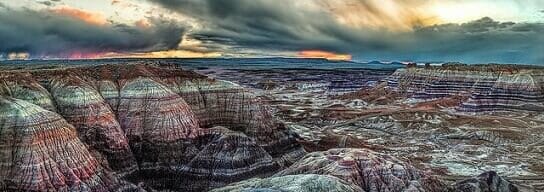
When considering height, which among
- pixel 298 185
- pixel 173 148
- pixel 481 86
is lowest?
pixel 173 148

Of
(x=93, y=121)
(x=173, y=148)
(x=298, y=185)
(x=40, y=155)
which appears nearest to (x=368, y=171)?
(x=298, y=185)

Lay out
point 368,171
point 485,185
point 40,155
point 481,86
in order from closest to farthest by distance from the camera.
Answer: point 40,155 → point 368,171 → point 485,185 → point 481,86

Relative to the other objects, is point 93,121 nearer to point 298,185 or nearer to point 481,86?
point 298,185

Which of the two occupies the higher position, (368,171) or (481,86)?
(481,86)

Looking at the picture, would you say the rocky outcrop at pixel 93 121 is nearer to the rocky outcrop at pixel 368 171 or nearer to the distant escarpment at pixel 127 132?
the distant escarpment at pixel 127 132

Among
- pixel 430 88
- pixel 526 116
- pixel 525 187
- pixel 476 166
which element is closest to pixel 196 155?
pixel 525 187

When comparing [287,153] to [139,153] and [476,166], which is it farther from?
[476,166]
